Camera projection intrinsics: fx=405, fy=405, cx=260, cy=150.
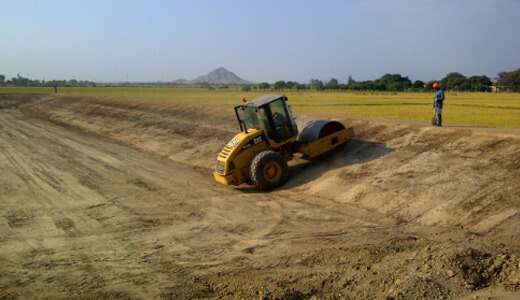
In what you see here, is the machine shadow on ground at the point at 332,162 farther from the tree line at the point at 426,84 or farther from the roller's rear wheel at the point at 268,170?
the tree line at the point at 426,84

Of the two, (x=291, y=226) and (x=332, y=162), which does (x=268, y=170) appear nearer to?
(x=332, y=162)

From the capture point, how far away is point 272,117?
485 inches

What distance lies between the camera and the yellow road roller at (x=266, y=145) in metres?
12.0

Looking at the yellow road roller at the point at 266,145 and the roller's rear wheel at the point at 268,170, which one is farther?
the yellow road roller at the point at 266,145

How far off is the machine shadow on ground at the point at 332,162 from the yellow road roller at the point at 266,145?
1.62ft

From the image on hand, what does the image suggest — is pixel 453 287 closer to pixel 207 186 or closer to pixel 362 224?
pixel 362 224

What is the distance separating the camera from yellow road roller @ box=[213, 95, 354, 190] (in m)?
12.0

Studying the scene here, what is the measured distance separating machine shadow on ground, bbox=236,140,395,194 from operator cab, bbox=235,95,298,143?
54.9 inches

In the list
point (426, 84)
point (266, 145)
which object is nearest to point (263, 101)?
point (266, 145)

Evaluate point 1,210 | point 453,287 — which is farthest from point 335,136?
point 1,210

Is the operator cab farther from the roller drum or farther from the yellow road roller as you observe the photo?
the roller drum

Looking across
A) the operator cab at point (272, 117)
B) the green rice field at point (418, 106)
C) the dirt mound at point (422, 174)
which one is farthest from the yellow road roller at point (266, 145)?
the green rice field at point (418, 106)

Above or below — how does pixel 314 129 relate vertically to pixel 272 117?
below

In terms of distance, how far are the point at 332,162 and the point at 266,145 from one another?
2.40 m
